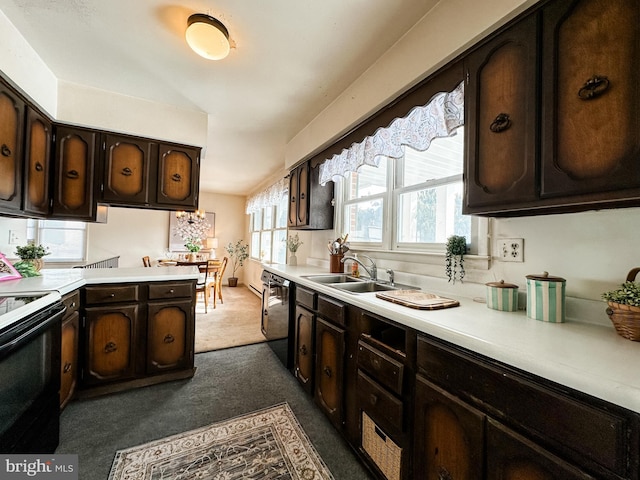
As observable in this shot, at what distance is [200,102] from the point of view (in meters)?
2.49

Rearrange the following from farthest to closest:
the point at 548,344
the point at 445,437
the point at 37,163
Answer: the point at 37,163 < the point at 445,437 < the point at 548,344

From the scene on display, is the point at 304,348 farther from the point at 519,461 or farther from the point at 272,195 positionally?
the point at 272,195

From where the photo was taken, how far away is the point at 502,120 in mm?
1113

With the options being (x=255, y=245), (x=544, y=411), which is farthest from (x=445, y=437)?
(x=255, y=245)

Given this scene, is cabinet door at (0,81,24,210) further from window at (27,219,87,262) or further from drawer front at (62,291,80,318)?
window at (27,219,87,262)

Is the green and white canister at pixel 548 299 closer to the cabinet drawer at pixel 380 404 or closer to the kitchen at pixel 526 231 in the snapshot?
the kitchen at pixel 526 231

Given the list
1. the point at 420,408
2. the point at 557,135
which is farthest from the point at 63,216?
the point at 557,135

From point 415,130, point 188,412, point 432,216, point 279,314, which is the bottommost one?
point 188,412

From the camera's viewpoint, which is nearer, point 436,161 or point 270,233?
point 436,161

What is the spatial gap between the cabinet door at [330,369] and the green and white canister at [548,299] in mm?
941

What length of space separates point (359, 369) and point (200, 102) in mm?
2617

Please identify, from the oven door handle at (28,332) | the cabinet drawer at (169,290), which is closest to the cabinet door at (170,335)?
the cabinet drawer at (169,290)

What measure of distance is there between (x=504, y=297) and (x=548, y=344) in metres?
0.43

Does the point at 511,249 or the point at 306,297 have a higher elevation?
the point at 511,249
